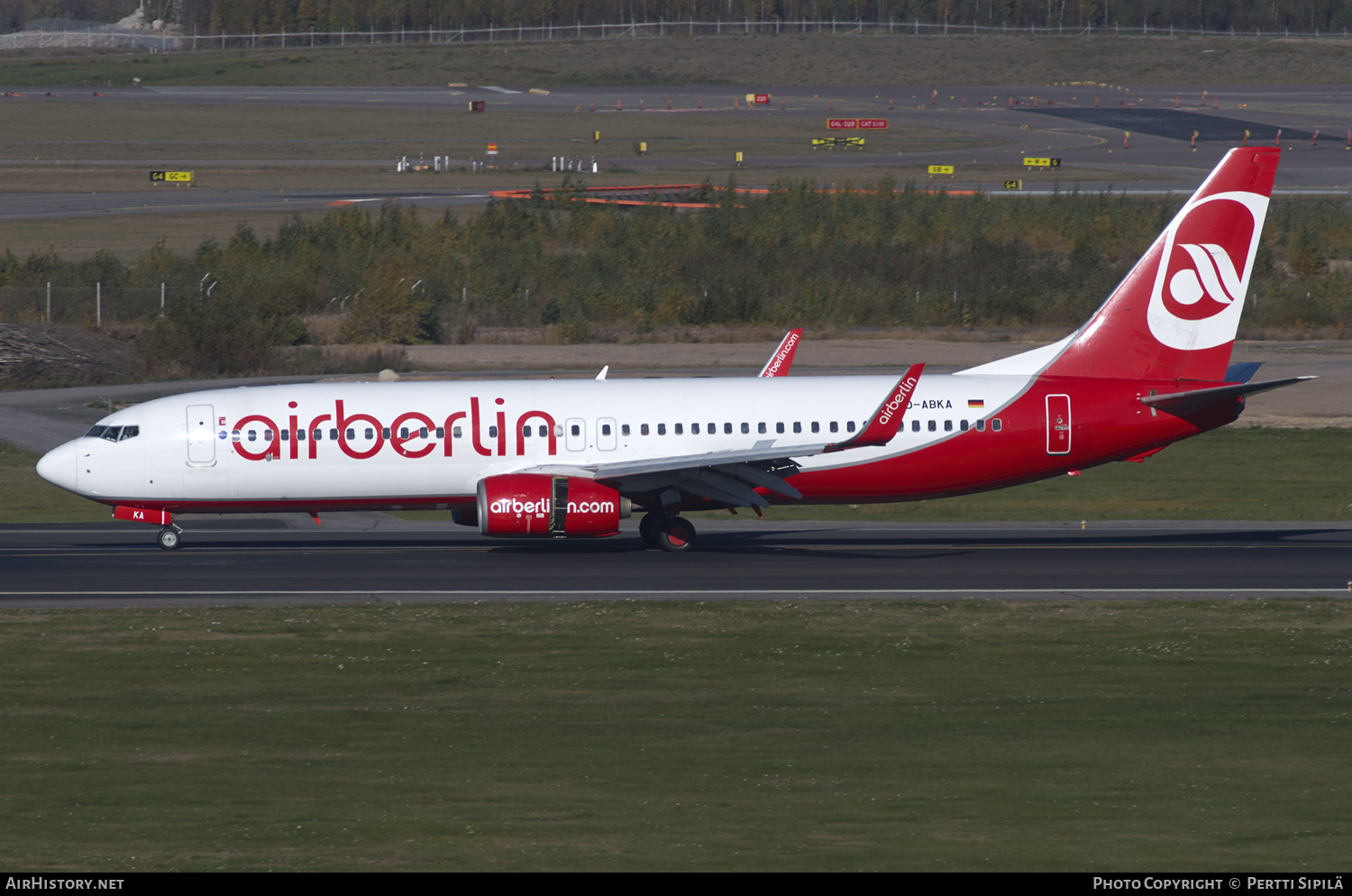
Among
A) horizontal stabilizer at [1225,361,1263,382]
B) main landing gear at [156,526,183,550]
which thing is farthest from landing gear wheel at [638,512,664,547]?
horizontal stabilizer at [1225,361,1263,382]

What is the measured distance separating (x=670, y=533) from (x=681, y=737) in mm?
15383

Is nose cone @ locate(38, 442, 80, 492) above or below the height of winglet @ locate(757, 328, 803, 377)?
below

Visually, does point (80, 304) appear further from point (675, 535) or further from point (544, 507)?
point (544, 507)

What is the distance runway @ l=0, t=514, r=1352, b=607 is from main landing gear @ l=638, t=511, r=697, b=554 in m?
0.39

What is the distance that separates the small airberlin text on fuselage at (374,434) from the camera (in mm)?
33562

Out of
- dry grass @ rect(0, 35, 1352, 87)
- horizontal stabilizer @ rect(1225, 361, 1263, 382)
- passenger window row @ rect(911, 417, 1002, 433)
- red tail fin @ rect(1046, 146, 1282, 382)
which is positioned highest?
dry grass @ rect(0, 35, 1352, 87)

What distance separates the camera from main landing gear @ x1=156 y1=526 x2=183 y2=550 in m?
35.0

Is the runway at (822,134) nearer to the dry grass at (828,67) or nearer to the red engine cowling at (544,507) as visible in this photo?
the dry grass at (828,67)

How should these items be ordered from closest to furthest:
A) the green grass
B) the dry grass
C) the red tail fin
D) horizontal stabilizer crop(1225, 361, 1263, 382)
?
the green grass, the red tail fin, horizontal stabilizer crop(1225, 361, 1263, 382), the dry grass

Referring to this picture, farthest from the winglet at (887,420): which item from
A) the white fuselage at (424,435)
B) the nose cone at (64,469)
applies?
the nose cone at (64,469)

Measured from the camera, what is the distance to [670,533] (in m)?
34.7

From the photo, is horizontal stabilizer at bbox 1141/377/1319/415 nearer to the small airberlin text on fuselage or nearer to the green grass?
the green grass
